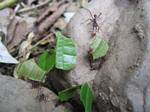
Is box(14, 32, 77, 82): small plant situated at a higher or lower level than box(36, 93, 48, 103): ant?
higher

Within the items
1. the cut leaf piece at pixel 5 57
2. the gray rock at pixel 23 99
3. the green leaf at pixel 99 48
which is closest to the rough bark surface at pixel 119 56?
the green leaf at pixel 99 48

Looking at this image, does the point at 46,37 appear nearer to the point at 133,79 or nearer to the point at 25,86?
the point at 25,86

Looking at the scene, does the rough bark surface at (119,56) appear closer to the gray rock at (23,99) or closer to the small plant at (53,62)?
the small plant at (53,62)

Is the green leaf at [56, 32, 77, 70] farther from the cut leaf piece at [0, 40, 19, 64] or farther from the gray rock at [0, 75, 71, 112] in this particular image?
the cut leaf piece at [0, 40, 19, 64]

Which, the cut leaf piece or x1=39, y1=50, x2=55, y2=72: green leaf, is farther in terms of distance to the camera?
the cut leaf piece

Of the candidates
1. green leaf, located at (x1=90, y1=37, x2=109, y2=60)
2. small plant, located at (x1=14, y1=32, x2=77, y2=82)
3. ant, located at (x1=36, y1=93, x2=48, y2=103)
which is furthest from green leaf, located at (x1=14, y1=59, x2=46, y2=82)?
green leaf, located at (x1=90, y1=37, x2=109, y2=60)

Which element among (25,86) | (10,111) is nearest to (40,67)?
(25,86)

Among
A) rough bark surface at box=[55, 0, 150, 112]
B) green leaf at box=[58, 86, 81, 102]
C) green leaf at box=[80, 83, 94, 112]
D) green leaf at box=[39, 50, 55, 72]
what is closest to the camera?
rough bark surface at box=[55, 0, 150, 112]
